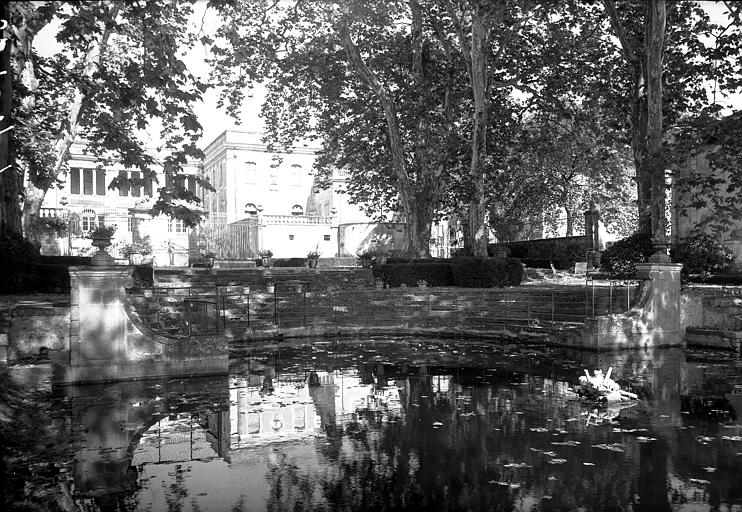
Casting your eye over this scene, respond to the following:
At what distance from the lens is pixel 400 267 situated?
2711cm

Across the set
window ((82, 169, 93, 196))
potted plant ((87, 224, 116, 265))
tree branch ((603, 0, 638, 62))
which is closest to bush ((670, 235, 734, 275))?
tree branch ((603, 0, 638, 62))

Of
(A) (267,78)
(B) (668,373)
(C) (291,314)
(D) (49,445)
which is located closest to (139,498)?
(D) (49,445)

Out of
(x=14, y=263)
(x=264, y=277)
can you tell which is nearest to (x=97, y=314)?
(x=14, y=263)

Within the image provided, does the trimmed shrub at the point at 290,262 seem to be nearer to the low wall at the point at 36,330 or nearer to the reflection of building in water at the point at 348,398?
the low wall at the point at 36,330

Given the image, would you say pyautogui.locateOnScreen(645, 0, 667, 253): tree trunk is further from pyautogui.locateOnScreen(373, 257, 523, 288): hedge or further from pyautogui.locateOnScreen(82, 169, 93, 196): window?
pyautogui.locateOnScreen(82, 169, 93, 196): window

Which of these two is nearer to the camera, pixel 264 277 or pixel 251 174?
pixel 264 277

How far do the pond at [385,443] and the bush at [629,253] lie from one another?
34.8ft

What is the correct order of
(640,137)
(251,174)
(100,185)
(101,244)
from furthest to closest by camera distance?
1. (100,185)
2. (251,174)
3. (640,137)
4. (101,244)

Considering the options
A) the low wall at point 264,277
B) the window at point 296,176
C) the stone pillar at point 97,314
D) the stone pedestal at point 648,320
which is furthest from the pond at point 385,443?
the window at point 296,176

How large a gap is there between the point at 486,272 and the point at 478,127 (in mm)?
5845

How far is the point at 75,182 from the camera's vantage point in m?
61.8

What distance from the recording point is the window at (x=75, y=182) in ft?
202

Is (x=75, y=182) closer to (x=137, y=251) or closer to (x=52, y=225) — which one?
(x=52, y=225)

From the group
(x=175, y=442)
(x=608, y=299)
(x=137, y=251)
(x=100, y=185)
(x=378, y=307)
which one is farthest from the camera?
(x=100, y=185)
